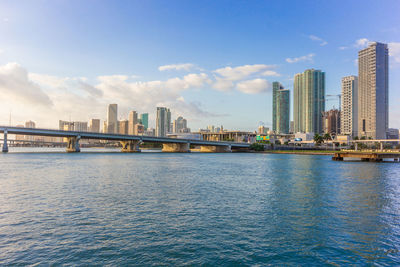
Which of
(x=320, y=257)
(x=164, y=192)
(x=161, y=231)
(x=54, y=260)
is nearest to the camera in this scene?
(x=54, y=260)

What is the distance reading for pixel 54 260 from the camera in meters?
14.4

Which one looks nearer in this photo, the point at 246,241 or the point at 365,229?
the point at 246,241

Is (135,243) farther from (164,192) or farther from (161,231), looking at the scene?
(164,192)

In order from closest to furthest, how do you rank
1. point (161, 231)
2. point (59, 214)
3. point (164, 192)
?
point (161, 231) → point (59, 214) → point (164, 192)

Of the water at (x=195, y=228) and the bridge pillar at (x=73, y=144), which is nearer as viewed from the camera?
the water at (x=195, y=228)

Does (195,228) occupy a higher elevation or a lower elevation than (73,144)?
lower

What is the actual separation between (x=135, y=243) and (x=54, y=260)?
4.64 m

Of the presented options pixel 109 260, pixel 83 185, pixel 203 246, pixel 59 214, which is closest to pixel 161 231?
pixel 203 246

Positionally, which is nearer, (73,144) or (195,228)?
(195,228)

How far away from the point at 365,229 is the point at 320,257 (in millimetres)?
7736

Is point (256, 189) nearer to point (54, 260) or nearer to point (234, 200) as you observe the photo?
point (234, 200)

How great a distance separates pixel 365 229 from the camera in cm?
2056

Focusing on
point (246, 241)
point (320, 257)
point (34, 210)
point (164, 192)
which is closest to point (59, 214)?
point (34, 210)

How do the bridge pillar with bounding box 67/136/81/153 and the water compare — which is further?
the bridge pillar with bounding box 67/136/81/153
